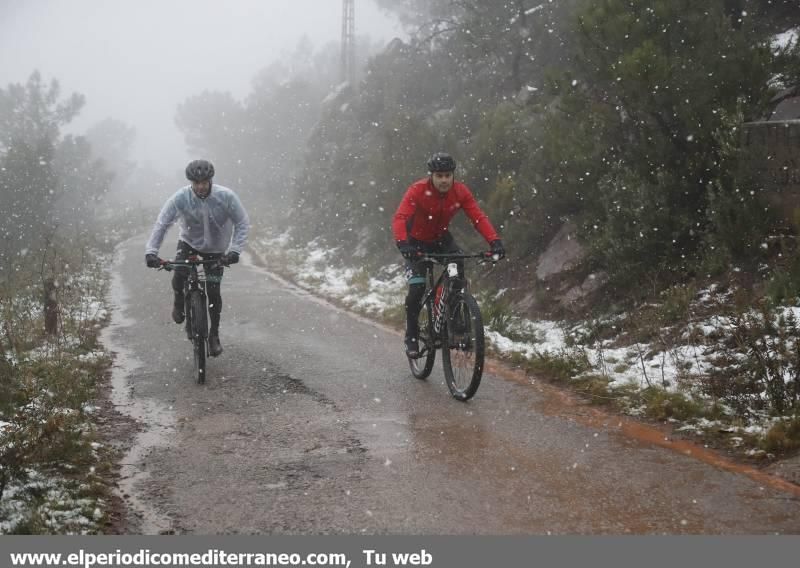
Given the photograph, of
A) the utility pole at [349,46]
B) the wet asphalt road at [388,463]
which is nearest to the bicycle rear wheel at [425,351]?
the wet asphalt road at [388,463]

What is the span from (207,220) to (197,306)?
968 mm

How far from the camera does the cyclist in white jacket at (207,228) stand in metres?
7.59

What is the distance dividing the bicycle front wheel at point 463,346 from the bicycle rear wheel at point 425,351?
25 centimetres

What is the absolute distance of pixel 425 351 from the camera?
7137 millimetres

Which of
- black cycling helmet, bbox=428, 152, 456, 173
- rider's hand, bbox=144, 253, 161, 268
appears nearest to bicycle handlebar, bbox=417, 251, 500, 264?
black cycling helmet, bbox=428, 152, 456, 173

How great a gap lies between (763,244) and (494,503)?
208 inches

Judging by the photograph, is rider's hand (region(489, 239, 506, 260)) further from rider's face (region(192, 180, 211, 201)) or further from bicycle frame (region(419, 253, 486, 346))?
rider's face (region(192, 180, 211, 201))

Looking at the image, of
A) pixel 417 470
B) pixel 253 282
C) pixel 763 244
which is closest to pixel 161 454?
pixel 417 470

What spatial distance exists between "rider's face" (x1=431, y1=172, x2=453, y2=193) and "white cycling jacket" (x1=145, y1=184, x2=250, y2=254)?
217cm

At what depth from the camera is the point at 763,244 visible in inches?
307

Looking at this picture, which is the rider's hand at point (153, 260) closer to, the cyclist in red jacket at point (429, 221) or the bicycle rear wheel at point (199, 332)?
the bicycle rear wheel at point (199, 332)

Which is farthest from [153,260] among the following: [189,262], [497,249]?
[497,249]

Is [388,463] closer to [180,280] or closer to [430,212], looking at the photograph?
[430,212]

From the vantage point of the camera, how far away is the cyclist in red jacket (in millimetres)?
6561
